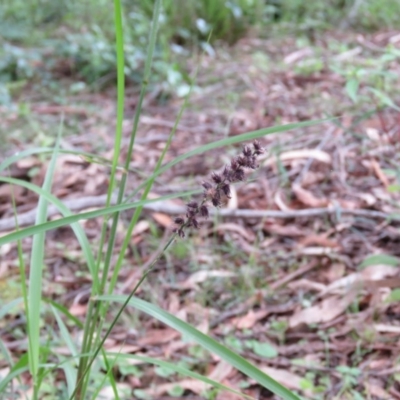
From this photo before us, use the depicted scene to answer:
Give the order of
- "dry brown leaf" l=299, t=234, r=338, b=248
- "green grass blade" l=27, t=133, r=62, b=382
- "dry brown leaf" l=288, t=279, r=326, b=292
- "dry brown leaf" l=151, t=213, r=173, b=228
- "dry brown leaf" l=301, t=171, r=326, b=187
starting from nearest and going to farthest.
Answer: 1. "green grass blade" l=27, t=133, r=62, b=382
2. "dry brown leaf" l=288, t=279, r=326, b=292
3. "dry brown leaf" l=299, t=234, r=338, b=248
4. "dry brown leaf" l=151, t=213, r=173, b=228
5. "dry brown leaf" l=301, t=171, r=326, b=187

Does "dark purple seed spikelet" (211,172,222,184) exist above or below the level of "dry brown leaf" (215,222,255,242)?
above

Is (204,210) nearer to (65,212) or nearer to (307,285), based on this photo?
(65,212)

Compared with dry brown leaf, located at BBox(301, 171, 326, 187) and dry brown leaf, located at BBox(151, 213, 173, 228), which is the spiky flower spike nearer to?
dry brown leaf, located at BBox(151, 213, 173, 228)

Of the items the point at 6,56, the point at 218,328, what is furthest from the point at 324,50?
the point at 218,328

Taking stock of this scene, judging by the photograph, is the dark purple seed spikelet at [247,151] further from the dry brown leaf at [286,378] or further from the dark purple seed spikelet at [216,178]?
the dry brown leaf at [286,378]

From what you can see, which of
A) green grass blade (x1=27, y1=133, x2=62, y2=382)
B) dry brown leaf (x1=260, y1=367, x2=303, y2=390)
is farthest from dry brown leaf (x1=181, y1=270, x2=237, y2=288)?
green grass blade (x1=27, y1=133, x2=62, y2=382)

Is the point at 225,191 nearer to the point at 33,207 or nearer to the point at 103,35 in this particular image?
the point at 33,207

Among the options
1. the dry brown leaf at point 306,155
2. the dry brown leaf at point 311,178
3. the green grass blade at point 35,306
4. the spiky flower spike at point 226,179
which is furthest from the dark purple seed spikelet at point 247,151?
the dry brown leaf at point 306,155
